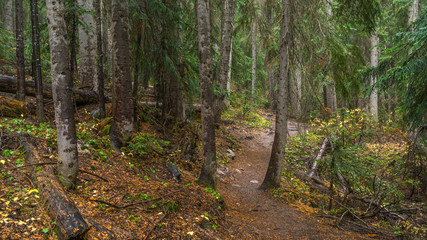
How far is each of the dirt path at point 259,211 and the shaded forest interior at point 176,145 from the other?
0.05 meters

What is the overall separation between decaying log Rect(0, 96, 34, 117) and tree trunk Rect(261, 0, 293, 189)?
787 centimetres

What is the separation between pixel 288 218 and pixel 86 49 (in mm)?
10021

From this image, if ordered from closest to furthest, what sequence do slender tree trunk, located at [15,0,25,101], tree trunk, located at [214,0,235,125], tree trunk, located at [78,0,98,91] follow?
1. slender tree trunk, located at [15,0,25,101]
2. tree trunk, located at [78,0,98,91]
3. tree trunk, located at [214,0,235,125]

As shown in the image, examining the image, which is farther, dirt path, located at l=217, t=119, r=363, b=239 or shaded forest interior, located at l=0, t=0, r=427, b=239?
dirt path, located at l=217, t=119, r=363, b=239

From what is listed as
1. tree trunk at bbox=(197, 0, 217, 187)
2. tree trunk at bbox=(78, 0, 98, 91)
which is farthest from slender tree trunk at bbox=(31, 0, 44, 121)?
tree trunk at bbox=(197, 0, 217, 187)

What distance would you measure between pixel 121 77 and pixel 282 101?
5.04m

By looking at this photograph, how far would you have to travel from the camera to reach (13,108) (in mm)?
7043

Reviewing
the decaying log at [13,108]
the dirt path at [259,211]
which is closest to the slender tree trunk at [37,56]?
the decaying log at [13,108]

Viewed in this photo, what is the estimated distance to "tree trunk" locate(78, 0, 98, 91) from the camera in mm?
10062

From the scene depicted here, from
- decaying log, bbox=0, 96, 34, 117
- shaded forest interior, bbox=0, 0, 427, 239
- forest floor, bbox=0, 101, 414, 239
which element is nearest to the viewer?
forest floor, bbox=0, 101, 414, 239

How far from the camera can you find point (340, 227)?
609 cm

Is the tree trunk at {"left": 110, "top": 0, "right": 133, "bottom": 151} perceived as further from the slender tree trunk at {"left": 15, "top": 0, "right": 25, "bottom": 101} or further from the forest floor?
the slender tree trunk at {"left": 15, "top": 0, "right": 25, "bottom": 101}

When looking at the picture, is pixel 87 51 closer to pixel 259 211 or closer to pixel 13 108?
pixel 13 108

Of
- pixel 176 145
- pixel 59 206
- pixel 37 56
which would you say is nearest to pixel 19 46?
pixel 37 56
